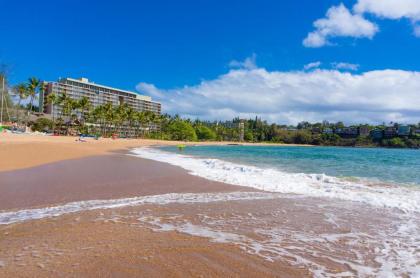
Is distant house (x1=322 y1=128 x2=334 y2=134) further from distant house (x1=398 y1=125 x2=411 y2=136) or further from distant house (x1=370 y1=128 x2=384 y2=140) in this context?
distant house (x1=398 y1=125 x2=411 y2=136)

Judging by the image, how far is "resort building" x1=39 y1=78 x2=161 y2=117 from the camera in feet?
447

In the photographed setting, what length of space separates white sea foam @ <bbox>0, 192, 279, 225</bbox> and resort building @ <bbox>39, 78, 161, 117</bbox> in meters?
121

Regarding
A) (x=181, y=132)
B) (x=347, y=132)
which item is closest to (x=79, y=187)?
(x=181, y=132)

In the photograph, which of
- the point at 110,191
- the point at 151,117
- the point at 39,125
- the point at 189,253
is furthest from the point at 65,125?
the point at 189,253

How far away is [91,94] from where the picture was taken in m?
149

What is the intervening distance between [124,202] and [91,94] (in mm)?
153237

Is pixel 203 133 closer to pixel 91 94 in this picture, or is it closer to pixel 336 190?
pixel 91 94

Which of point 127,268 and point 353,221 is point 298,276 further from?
point 353,221

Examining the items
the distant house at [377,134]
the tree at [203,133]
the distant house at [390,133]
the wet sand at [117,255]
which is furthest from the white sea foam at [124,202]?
the distant house at [377,134]

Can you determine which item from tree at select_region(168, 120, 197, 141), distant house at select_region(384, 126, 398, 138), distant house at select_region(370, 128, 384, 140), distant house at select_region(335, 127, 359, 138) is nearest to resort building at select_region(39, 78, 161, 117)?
tree at select_region(168, 120, 197, 141)

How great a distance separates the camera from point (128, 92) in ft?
565

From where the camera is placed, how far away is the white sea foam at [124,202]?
5855 millimetres

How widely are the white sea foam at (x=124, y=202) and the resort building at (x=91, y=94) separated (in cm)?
12084

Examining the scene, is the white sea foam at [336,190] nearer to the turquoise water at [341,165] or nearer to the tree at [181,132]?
the turquoise water at [341,165]
